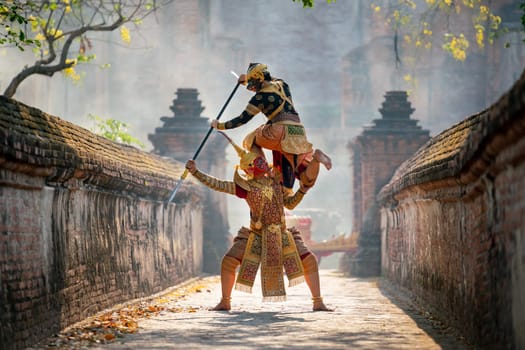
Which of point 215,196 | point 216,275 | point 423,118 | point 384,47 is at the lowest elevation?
point 216,275

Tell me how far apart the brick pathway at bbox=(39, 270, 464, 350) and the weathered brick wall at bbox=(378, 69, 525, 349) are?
0.34m

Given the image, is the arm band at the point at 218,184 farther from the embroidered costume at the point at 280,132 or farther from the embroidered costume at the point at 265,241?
the embroidered costume at the point at 280,132

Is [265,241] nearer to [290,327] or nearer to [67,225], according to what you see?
[290,327]

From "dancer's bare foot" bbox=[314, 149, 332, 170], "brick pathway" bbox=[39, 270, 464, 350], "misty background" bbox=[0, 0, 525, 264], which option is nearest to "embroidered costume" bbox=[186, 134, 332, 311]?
"brick pathway" bbox=[39, 270, 464, 350]

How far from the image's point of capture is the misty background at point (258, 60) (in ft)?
113

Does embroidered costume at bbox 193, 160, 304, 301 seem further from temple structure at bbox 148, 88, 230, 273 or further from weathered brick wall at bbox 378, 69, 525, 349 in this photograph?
temple structure at bbox 148, 88, 230, 273

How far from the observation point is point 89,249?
8789 millimetres

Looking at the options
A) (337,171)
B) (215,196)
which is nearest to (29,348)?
(215,196)

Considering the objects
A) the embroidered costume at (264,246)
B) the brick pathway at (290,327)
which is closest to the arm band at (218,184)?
the embroidered costume at (264,246)

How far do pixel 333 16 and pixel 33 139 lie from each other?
98.3 feet

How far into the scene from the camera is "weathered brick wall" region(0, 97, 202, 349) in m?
6.42

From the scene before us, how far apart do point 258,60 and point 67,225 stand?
27976 mm

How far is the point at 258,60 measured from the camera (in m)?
35.6

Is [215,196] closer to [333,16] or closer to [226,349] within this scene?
[226,349]
